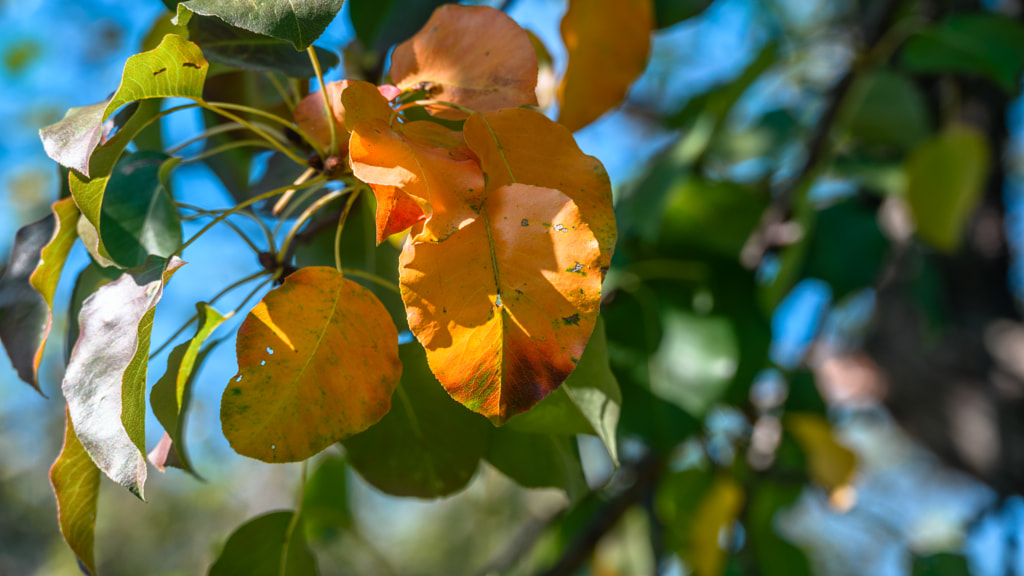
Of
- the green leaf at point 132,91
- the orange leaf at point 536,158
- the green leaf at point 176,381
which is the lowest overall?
the green leaf at point 176,381

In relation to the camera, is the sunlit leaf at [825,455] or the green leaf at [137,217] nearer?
the green leaf at [137,217]

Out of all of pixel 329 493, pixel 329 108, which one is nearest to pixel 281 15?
pixel 329 108

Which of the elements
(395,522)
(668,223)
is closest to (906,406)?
(668,223)

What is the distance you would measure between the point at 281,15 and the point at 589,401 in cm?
Answer: 23

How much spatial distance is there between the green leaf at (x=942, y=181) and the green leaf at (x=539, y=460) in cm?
71

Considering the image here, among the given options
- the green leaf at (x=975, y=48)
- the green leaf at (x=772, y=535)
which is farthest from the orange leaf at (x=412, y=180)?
the green leaf at (x=772, y=535)

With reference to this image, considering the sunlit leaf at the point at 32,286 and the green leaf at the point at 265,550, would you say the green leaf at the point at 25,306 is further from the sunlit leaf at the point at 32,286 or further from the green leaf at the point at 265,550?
the green leaf at the point at 265,550

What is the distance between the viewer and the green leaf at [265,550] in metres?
0.40

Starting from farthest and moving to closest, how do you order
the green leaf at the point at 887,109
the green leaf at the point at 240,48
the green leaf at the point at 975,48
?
the green leaf at the point at 887,109
the green leaf at the point at 975,48
the green leaf at the point at 240,48

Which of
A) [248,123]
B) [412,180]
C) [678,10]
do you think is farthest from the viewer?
[678,10]

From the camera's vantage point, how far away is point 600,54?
0.49 metres

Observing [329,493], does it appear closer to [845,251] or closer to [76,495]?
[76,495]

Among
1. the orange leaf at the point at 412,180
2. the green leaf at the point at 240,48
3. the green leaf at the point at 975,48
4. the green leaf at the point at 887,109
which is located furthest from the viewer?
the green leaf at the point at 887,109

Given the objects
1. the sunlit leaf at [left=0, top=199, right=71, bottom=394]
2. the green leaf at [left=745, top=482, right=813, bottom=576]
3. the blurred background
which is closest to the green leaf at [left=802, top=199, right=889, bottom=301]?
Result: the blurred background
